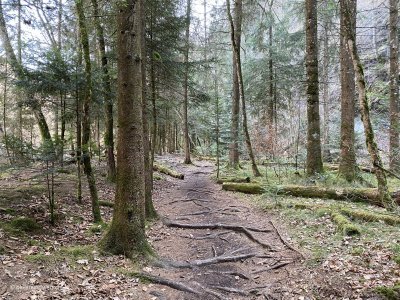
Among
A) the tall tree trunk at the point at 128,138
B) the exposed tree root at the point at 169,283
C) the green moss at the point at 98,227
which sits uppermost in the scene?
the tall tree trunk at the point at 128,138

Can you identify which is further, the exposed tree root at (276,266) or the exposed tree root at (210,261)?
the exposed tree root at (210,261)

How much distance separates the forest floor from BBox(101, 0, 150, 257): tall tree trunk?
37cm

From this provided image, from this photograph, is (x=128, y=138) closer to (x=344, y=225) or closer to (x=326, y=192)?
(x=344, y=225)

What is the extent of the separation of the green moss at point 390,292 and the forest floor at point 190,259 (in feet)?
0.30

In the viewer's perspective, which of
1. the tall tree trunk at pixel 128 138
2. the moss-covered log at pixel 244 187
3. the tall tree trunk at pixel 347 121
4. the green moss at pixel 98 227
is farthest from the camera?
the moss-covered log at pixel 244 187

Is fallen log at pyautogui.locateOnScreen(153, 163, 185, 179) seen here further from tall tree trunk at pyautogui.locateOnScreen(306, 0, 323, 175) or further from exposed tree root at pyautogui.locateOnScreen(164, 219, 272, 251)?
exposed tree root at pyautogui.locateOnScreen(164, 219, 272, 251)

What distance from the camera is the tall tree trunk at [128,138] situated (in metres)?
5.14

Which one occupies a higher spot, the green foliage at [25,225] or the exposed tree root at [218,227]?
the green foliage at [25,225]

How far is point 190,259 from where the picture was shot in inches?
227

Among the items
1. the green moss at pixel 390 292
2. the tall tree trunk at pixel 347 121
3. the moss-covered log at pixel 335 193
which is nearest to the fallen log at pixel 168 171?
the moss-covered log at pixel 335 193

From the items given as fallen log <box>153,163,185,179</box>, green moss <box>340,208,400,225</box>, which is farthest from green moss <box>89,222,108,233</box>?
fallen log <box>153,163,185,179</box>

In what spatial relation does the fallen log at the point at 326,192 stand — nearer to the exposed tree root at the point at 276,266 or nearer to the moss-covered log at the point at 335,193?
the moss-covered log at the point at 335,193

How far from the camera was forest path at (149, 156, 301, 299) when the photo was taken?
4625 millimetres

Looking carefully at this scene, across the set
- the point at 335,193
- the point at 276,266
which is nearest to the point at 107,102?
the point at 276,266
